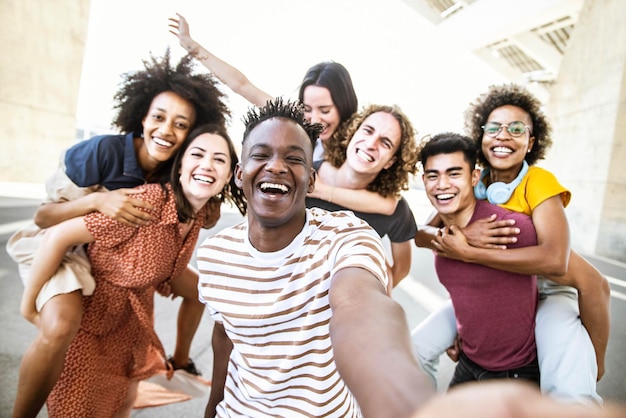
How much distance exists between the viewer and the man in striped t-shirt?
1.43 metres

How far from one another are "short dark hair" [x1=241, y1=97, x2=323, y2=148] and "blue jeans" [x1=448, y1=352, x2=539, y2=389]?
1675mm

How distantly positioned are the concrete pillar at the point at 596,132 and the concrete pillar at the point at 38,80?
12570 mm

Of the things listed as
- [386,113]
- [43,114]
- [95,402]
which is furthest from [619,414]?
[43,114]

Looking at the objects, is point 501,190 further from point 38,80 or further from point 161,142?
point 38,80

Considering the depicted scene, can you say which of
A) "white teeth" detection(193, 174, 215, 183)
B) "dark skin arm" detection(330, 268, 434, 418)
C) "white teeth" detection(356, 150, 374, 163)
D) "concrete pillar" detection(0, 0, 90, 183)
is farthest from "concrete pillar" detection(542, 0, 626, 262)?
"concrete pillar" detection(0, 0, 90, 183)

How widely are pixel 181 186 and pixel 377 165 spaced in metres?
1.20

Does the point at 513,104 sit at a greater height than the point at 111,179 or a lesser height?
greater

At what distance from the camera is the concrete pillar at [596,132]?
7.40m

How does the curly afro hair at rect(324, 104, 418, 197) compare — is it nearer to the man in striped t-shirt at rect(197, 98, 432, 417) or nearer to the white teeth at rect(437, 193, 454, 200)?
the white teeth at rect(437, 193, 454, 200)

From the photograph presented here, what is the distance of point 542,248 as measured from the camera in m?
1.93

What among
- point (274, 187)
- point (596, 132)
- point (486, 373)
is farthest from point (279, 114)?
point (596, 132)

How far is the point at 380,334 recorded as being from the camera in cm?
87

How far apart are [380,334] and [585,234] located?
29.4ft

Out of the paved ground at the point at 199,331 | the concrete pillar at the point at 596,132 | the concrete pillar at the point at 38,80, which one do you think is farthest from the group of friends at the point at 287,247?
the concrete pillar at the point at 38,80
